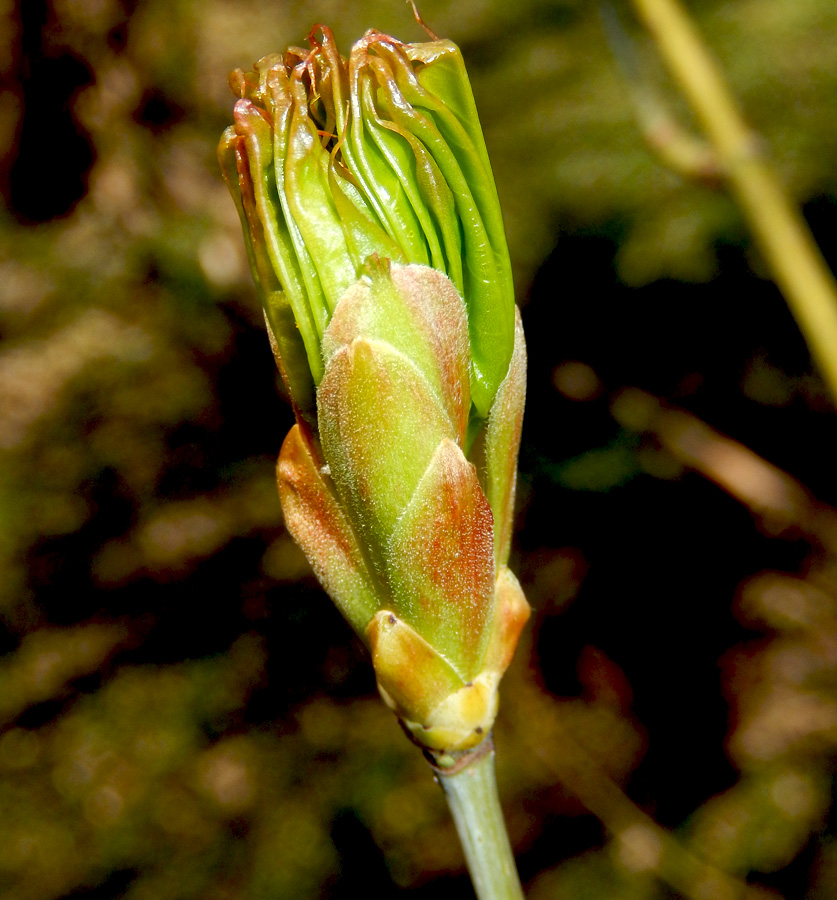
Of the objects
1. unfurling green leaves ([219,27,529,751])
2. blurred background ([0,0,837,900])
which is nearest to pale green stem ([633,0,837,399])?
unfurling green leaves ([219,27,529,751])

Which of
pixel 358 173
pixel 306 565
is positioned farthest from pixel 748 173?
pixel 306 565

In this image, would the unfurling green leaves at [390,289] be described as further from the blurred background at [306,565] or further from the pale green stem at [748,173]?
the blurred background at [306,565]

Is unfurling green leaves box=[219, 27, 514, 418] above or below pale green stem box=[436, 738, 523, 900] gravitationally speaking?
above

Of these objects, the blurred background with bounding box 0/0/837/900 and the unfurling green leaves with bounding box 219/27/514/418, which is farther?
the blurred background with bounding box 0/0/837/900

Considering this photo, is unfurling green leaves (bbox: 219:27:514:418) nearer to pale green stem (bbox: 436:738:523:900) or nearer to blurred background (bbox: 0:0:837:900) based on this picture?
pale green stem (bbox: 436:738:523:900)

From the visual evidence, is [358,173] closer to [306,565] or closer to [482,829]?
[482,829]

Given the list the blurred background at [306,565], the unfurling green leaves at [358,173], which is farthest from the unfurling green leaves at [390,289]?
the blurred background at [306,565]
